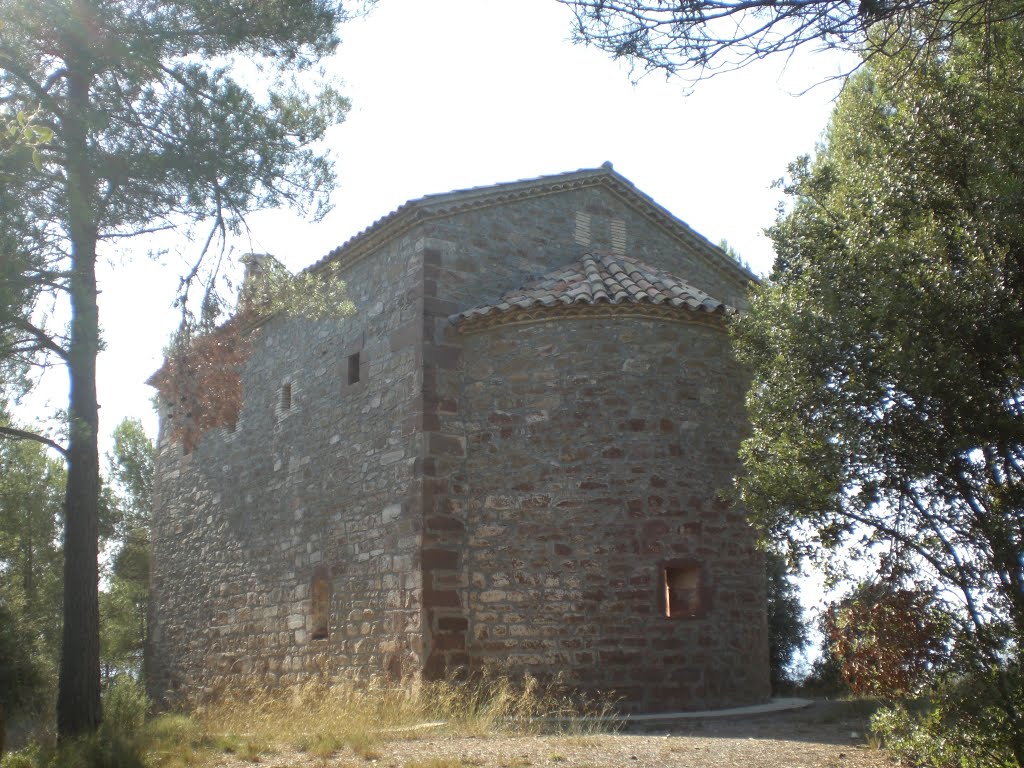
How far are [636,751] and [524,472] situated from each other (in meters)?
3.80

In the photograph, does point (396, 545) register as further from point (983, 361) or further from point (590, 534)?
point (983, 361)

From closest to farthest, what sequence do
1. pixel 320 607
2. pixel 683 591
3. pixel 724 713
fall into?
1. pixel 724 713
2. pixel 683 591
3. pixel 320 607

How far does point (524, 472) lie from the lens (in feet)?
34.0

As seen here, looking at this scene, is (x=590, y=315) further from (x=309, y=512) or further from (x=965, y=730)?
(x=965, y=730)

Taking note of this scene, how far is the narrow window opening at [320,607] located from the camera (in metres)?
11.8

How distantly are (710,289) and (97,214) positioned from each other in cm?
806

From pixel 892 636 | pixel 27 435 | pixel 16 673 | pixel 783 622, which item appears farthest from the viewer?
pixel 783 622

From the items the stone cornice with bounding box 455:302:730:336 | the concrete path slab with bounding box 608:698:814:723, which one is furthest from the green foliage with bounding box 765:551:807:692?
the stone cornice with bounding box 455:302:730:336

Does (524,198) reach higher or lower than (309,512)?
higher

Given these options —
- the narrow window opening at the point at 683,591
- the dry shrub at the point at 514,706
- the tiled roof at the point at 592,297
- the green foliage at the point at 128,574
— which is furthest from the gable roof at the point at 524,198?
the green foliage at the point at 128,574

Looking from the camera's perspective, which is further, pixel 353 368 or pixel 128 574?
pixel 128 574

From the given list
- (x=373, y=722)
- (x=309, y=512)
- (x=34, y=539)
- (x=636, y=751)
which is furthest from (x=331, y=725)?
(x=34, y=539)

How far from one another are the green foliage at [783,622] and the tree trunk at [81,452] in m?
11.1

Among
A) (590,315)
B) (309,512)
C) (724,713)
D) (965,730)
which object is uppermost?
(590,315)
